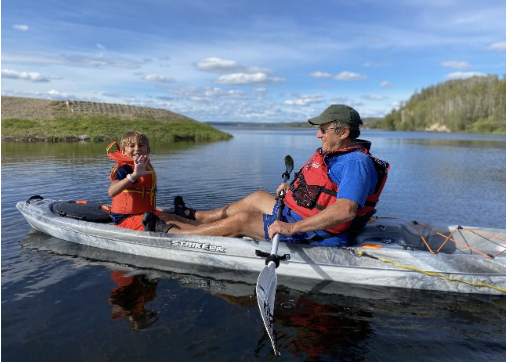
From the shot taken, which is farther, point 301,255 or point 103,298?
point 301,255

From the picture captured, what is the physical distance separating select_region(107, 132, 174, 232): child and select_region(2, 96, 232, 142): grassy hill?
32.3m

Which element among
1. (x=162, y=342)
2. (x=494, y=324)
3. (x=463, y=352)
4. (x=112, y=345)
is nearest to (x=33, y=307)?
(x=112, y=345)

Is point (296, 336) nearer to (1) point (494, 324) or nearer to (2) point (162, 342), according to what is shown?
(2) point (162, 342)

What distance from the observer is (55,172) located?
15.6 m

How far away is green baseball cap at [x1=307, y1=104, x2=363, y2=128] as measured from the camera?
520cm

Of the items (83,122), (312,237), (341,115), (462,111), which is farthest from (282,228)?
(462,111)

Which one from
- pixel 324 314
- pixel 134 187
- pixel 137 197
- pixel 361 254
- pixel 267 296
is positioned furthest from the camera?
pixel 137 197

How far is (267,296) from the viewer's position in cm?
454

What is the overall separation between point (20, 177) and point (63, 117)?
1476 inches

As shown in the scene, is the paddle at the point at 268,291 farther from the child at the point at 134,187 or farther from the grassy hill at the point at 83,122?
the grassy hill at the point at 83,122

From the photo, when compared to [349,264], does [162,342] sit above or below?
below

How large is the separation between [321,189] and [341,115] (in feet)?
3.43

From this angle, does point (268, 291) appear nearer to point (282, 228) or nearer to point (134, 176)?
point (282, 228)

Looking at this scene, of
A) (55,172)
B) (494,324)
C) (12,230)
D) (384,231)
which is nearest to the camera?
(494,324)
